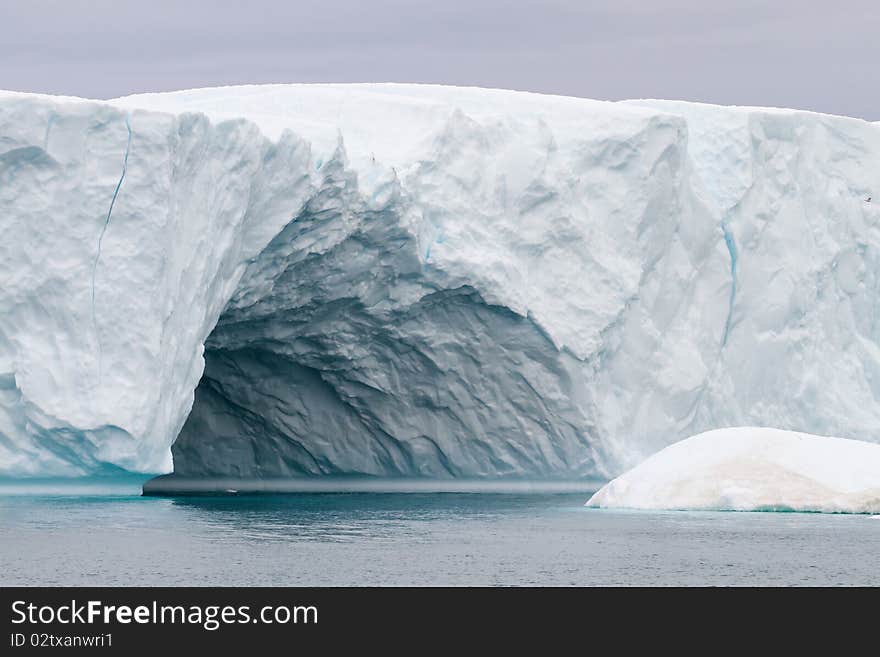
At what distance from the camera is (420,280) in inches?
1061

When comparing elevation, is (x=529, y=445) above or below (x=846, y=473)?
above

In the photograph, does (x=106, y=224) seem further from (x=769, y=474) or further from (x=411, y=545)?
(x=769, y=474)

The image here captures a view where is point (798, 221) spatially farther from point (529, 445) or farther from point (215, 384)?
point (215, 384)

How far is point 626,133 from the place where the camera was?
97.9 ft

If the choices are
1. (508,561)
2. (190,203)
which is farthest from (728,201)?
(508,561)

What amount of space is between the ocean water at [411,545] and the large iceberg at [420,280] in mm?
2521

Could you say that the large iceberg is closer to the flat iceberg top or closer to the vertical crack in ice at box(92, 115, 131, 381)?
the vertical crack in ice at box(92, 115, 131, 381)

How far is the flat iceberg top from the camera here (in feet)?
73.9

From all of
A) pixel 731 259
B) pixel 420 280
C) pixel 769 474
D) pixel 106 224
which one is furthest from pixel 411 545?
pixel 731 259

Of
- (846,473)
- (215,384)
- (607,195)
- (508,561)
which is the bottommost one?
(508,561)

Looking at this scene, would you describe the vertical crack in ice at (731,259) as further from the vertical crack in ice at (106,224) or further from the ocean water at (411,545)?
the vertical crack in ice at (106,224)

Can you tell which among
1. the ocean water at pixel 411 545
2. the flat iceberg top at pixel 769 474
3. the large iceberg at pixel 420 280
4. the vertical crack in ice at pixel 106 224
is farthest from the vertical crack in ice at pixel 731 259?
the vertical crack in ice at pixel 106 224

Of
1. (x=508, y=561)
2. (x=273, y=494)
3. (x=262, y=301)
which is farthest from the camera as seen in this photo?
(x=273, y=494)
